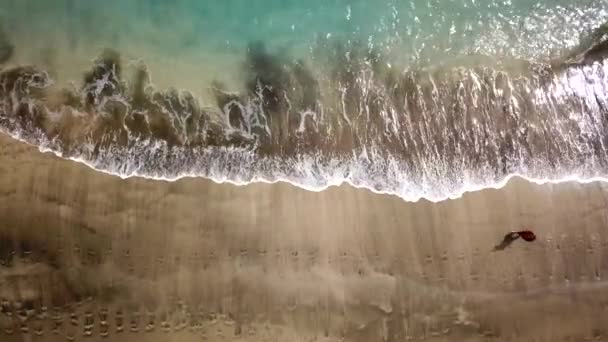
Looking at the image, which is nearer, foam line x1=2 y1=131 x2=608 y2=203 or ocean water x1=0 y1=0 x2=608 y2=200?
foam line x1=2 y1=131 x2=608 y2=203

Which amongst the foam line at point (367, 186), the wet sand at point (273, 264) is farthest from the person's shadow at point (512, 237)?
the foam line at point (367, 186)

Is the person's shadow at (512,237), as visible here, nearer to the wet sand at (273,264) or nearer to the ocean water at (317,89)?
the wet sand at (273,264)

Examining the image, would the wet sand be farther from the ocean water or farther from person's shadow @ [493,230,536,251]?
the ocean water

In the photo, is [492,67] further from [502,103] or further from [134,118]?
[134,118]

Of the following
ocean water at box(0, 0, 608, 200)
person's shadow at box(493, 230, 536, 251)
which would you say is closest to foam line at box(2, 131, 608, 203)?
ocean water at box(0, 0, 608, 200)

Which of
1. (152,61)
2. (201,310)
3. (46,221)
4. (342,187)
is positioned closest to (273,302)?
(201,310)
